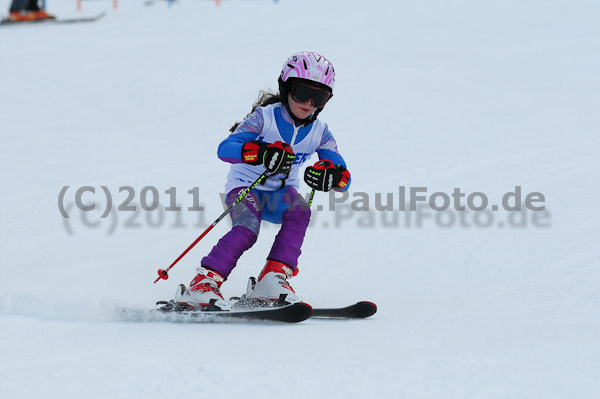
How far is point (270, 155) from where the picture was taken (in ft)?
12.5

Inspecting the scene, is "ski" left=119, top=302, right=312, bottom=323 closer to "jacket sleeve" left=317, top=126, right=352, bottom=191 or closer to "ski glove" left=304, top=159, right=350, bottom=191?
"ski glove" left=304, top=159, right=350, bottom=191

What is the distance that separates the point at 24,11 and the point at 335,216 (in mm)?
13627

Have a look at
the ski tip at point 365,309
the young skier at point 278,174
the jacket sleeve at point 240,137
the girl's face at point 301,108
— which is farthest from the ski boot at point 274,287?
the girl's face at point 301,108

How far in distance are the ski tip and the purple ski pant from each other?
0.53m

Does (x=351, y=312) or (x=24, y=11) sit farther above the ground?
(x=24, y=11)

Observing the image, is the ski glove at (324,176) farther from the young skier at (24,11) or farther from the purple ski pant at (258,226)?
the young skier at (24,11)

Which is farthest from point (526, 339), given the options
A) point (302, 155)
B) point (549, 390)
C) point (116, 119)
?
point (116, 119)

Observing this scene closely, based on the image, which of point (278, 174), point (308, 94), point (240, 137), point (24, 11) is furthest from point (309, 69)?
point (24, 11)

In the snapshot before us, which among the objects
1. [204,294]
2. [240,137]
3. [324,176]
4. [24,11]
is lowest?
[204,294]

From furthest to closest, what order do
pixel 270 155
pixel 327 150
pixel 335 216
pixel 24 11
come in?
pixel 24 11
pixel 335 216
pixel 327 150
pixel 270 155

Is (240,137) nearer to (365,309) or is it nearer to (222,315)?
(222,315)

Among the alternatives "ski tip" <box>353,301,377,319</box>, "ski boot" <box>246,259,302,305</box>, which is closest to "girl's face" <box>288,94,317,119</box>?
"ski boot" <box>246,259,302,305</box>

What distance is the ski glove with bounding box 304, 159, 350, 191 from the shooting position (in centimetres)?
396

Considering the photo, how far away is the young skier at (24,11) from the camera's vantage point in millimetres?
16734
